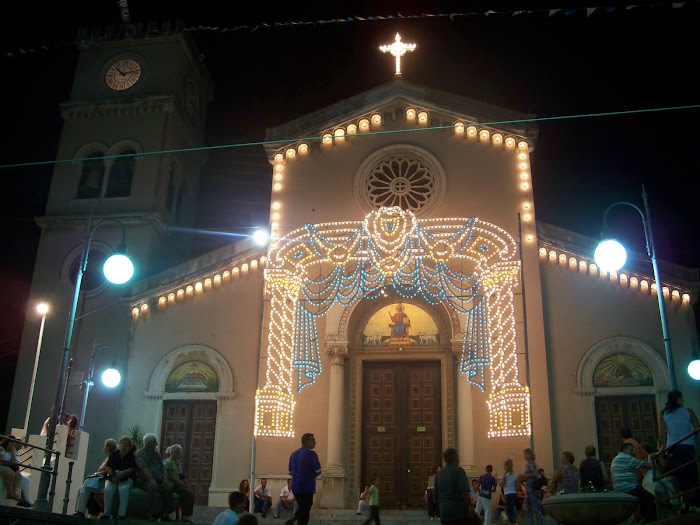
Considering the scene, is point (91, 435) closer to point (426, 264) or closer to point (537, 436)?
point (426, 264)

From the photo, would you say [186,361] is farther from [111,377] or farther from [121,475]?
[121,475]

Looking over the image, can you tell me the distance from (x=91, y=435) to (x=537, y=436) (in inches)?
470

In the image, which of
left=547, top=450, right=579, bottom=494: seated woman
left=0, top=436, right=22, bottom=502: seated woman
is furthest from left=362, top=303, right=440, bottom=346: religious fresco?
left=0, top=436, right=22, bottom=502: seated woman

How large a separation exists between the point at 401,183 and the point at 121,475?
40.7ft

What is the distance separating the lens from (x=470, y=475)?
1805 centimetres

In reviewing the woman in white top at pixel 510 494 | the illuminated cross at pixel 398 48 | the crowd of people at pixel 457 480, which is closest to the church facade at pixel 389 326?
the illuminated cross at pixel 398 48

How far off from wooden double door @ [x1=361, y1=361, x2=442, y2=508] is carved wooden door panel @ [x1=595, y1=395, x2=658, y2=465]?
4.05 m

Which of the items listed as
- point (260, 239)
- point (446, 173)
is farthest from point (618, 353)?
point (260, 239)

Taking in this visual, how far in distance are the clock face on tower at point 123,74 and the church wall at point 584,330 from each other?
633 inches

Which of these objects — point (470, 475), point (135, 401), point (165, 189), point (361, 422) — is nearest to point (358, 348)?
point (361, 422)

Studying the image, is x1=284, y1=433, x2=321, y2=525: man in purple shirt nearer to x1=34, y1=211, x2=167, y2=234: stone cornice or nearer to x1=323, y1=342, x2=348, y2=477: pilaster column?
x1=323, y1=342, x2=348, y2=477: pilaster column

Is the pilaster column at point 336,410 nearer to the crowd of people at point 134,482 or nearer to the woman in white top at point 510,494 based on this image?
the woman in white top at point 510,494

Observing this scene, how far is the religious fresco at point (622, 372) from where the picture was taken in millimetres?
18656

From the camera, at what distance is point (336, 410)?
1905cm
